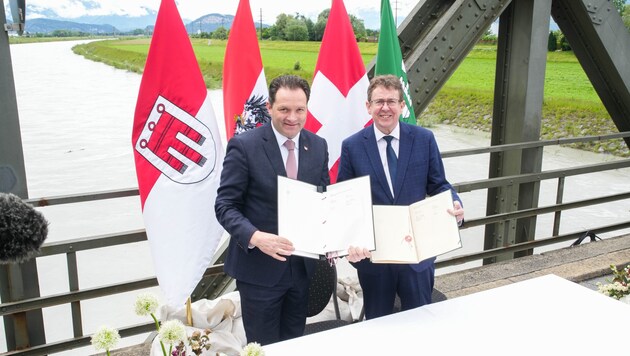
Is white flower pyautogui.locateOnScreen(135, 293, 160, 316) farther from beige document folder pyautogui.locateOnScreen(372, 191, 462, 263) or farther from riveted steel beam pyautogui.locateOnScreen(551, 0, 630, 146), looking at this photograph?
riveted steel beam pyautogui.locateOnScreen(551, 0, 630, 146)

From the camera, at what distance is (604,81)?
539 centimetres

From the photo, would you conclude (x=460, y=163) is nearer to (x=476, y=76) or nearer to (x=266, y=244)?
(x=476, y=76)

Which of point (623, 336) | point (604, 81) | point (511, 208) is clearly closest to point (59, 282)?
point (511, 208)

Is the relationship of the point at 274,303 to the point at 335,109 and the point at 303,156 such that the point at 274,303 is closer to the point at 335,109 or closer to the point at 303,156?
the point at 303,156

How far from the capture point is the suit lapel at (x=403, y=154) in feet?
7.75

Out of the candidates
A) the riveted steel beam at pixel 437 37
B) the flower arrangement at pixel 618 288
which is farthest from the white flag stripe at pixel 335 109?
the flower arrangement at pixel 618 288

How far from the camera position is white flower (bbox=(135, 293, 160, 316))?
4.31 feet

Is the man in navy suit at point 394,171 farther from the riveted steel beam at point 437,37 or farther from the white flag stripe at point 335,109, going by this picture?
the riveted steel beam at point 437,37

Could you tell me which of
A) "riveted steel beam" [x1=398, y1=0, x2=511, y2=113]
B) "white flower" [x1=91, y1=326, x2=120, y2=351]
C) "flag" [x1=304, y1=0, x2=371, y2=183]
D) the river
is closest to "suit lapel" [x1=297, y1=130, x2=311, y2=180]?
"white flower" [x1=91, y1=326, x2=120, y2=351]

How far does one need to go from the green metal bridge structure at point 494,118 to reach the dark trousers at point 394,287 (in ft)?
3.98

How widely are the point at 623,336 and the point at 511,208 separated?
3.24 metres

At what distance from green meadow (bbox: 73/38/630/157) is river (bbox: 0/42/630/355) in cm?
117

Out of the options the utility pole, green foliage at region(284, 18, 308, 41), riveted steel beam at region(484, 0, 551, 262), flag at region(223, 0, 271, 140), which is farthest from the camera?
green foliage at region(284, 18, 308, 41)

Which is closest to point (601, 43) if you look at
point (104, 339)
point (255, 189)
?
point (255, 189)
